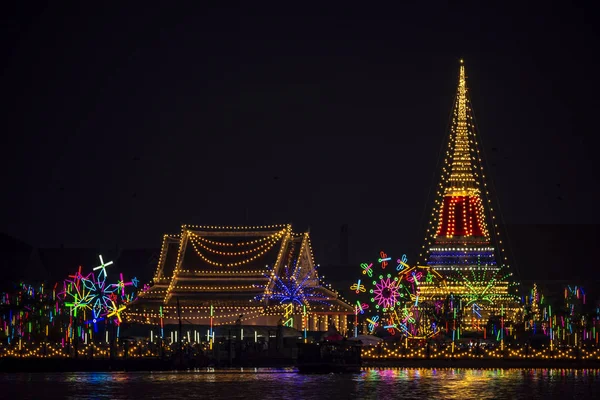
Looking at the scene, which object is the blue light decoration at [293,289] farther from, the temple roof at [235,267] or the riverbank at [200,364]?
the riverbank at [200,364]

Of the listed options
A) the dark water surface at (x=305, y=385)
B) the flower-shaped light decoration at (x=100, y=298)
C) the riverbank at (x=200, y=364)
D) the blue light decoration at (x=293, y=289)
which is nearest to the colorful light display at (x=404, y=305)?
the blue light decoration at (x=293, y=289)

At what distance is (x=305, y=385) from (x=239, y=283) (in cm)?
2742

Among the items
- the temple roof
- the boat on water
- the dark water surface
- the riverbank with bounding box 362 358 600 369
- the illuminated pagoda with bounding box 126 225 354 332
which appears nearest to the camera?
the dark water surface

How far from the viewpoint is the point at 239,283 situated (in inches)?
4178

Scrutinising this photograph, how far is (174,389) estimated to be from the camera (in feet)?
251

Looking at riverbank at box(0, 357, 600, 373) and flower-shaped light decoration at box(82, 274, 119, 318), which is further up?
flower-shaped light decoration at box(82, 274, 119, 318)

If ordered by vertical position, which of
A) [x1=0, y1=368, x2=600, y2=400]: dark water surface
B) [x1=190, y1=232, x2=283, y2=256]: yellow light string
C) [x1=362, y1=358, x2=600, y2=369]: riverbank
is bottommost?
[x1=0, y1=368, x2=600, y2=400]: dark water surface

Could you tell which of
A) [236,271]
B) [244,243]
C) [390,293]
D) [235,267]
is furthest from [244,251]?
[390,293]

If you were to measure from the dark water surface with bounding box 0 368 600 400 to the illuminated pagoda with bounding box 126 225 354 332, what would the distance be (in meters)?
12.1

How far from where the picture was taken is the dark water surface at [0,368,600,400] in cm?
7288

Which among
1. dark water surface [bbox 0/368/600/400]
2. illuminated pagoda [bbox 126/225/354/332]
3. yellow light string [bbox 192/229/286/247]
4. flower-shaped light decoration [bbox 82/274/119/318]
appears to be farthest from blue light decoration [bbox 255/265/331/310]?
dark water surface [bbox 0/368/600/400]

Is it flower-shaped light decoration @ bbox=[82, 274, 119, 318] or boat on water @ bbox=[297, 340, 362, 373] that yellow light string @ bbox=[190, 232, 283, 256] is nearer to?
flower-shaped light decoration @ bbox=[82, 274, 119, 318]

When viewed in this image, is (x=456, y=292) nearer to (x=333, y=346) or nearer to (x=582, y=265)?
(x=333, y=346)

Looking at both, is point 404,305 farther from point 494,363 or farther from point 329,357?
point 329,357
